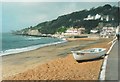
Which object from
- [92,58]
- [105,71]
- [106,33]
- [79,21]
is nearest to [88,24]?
[79,21]

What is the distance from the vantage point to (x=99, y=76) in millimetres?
9734

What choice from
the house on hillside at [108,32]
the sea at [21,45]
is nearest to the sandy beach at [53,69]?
the sea at [21,45]

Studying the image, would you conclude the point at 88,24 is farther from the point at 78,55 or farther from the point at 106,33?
the point at 78,55

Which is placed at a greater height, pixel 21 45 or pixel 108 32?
pixel 108 32

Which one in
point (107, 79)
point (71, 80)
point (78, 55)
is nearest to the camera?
point (107, 79)

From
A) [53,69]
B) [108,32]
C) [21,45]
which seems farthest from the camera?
[108,32]

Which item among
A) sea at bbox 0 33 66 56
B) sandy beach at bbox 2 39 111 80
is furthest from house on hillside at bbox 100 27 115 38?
sandy beach at bbox 2 39 111 80

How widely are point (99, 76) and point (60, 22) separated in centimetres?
4262

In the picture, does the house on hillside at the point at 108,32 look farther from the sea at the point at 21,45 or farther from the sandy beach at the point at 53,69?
the sandy beach at the point at 53,69

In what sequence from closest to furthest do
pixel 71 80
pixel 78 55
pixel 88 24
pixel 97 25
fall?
1. pixel 71 80
2. pixel 78 55
3. pixel 88 24
4. pixel 97 25

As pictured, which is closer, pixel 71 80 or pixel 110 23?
pixel 71 80

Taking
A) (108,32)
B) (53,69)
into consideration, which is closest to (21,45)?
(108,32)

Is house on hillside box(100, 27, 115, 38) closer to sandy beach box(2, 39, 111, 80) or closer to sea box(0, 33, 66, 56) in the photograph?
sea box(0, 33, 66, 56)

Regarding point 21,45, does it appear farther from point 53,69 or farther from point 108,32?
point 53,69
